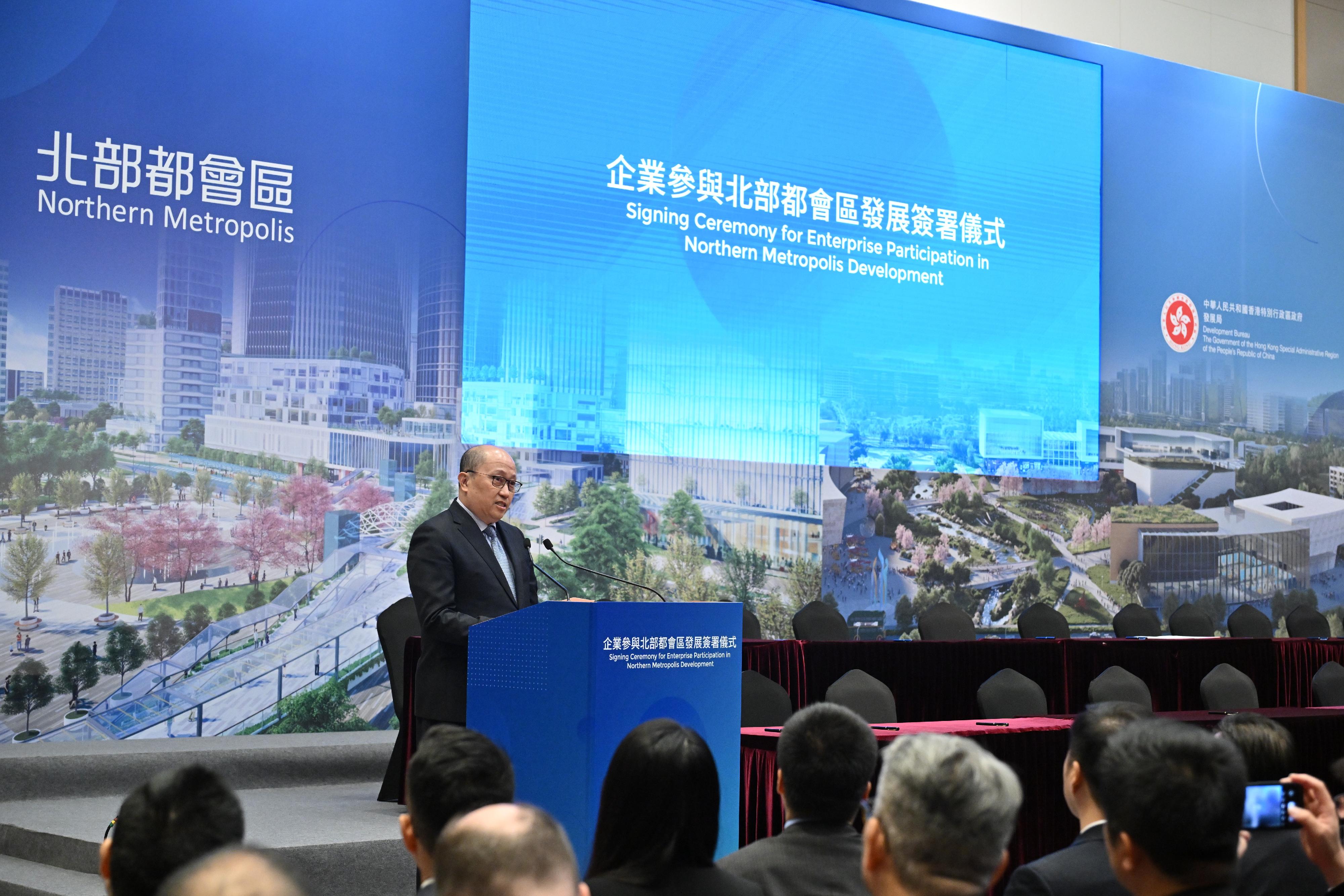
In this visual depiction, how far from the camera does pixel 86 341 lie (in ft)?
20.0

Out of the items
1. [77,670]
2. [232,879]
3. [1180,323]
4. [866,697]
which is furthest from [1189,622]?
[232,879]

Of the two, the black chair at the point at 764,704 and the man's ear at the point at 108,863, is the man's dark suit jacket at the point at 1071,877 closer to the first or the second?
the man's ear at the point at 108,863

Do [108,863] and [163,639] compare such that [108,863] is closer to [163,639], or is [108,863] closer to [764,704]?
[764,704]

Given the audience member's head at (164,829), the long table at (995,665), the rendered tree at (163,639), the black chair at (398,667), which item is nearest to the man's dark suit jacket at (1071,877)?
the audience member's head at (164,829)

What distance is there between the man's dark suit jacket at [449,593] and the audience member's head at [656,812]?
67.6 inches

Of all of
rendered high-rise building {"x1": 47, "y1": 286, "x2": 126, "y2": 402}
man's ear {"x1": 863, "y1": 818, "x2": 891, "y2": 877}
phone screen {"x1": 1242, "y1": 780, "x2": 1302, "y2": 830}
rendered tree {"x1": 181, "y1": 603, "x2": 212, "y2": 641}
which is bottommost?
rendered tree {"x1": 181, "y1": 603, "x2": 212, "y2": 641}

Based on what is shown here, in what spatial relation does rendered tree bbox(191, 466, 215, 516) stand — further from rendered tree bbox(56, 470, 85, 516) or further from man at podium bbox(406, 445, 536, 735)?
man at podium bbox(406, 445, 536, 735)

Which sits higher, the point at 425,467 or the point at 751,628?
the point at 425,467

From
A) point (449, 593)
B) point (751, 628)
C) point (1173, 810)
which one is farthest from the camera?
point (751, 628)

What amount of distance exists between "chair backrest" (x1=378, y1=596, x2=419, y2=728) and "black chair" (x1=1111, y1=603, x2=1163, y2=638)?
4.46m

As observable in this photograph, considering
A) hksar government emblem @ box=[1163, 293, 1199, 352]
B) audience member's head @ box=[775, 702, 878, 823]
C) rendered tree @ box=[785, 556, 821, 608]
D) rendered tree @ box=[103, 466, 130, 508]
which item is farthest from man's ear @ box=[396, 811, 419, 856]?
hksar government emblem @ box=[1163, 293, 1199, 352]

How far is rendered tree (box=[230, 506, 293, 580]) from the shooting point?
6.35m

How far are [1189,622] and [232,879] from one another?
8.11m

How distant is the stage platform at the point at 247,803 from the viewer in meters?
3.94
